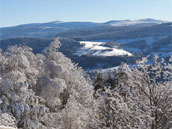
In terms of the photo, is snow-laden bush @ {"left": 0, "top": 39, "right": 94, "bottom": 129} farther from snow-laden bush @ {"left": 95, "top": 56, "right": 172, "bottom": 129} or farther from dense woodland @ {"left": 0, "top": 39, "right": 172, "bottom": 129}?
snow-laden bush @ {"left": 95, "top": 56, "right": 172, "bottom": 129}

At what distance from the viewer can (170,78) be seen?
38.7 ft

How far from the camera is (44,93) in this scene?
27531mm

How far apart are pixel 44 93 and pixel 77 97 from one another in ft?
12.1

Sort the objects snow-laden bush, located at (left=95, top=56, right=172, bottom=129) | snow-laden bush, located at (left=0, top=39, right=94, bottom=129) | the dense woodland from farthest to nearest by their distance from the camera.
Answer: snow-laden bush, located at (left=0, top=39, right=94, bottom=129) → the dense woodland → snow-laden bush, located at (left=95, top=56, right=172, bottom=129)

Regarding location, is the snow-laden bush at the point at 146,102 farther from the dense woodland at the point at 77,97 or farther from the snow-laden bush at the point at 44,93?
the snow-laden bush at the point at 44,93

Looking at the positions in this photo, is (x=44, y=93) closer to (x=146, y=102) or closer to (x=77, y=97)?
(x=77, y=97)

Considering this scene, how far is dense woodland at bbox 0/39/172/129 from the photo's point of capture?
36.0ft

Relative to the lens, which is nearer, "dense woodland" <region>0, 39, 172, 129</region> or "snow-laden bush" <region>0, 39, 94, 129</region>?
"dense woodland" <region>0, 39, 172, 129</region>

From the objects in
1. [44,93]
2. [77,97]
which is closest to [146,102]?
[44,93]

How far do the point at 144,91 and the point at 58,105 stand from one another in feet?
57.9

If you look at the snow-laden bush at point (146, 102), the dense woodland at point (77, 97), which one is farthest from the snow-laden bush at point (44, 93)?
the snow-laden bush at point (146, 102)

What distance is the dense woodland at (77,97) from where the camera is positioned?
36.0ft

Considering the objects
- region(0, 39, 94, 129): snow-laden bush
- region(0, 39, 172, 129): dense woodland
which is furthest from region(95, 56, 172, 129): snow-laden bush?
region(0, 39, 94, 129): snow-laden bush

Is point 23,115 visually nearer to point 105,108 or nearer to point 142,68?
point 105,108
